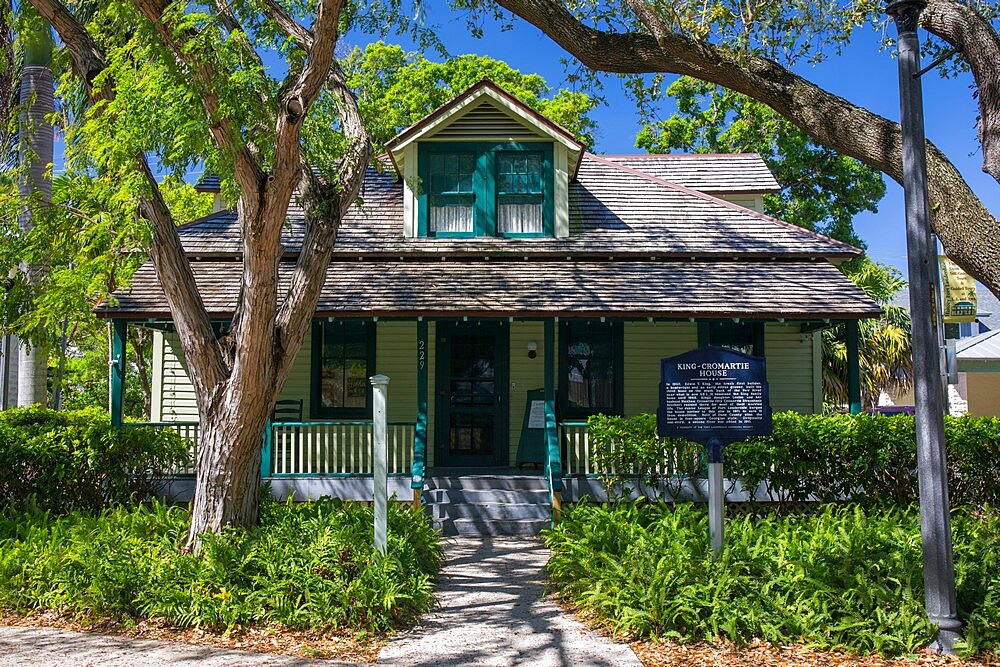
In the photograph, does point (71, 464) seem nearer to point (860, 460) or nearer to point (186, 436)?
point (186, 436)

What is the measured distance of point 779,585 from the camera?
6.92 meters

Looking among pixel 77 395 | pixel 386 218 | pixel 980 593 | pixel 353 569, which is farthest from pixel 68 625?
pixel 77 395

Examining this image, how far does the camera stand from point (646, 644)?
657 cm

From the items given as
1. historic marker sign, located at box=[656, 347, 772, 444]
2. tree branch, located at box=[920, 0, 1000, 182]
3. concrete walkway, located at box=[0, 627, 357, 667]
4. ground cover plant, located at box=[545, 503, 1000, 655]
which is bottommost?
concrete walkway, located at box=[0, 627, 357, 667]

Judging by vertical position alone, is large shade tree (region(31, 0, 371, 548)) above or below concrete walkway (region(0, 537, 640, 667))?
above

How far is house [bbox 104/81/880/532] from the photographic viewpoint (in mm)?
13391

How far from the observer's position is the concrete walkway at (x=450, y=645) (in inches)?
241

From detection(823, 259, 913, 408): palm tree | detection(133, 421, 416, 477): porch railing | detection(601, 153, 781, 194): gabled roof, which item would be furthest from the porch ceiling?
detection(823, 259, 913, 408): palm tree

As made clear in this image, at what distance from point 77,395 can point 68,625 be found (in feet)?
81.4

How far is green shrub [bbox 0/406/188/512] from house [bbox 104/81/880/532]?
9.52 feet

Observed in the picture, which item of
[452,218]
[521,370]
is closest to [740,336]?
[521,370]

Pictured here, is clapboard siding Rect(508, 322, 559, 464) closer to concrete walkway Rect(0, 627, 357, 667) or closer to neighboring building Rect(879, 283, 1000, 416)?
neighboring building Rect(879, 283, 1000, 416)

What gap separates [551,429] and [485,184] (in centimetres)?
495

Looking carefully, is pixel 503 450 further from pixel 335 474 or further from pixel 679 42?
pixel 679 42
